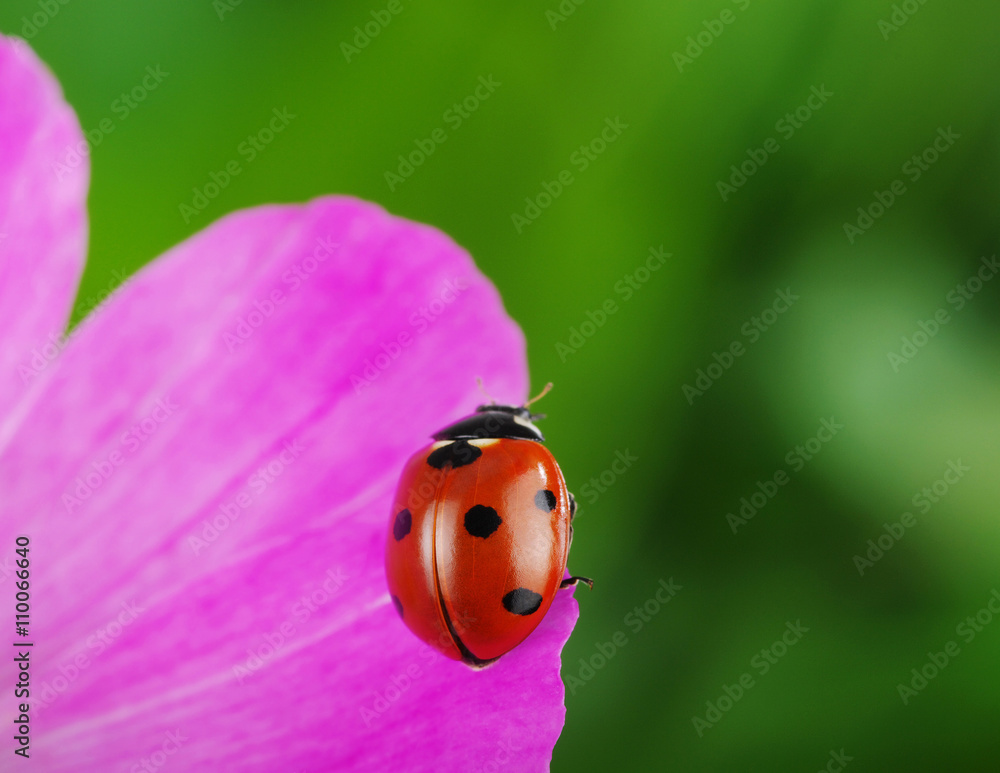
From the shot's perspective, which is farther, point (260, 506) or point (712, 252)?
point (712, 252)

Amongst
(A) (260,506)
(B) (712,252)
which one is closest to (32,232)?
(A) (260,506)

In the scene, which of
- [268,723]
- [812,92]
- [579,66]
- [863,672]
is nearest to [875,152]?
[812,92]

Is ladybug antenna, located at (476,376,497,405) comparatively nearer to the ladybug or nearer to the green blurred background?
the ladybug

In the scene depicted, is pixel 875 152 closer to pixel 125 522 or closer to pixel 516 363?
pixel 516 363

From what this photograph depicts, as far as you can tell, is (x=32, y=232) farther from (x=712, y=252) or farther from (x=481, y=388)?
(x=712, y=252)

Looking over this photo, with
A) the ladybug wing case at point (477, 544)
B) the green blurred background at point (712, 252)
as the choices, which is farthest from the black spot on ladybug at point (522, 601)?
the green blurred background at point (712, 252)
